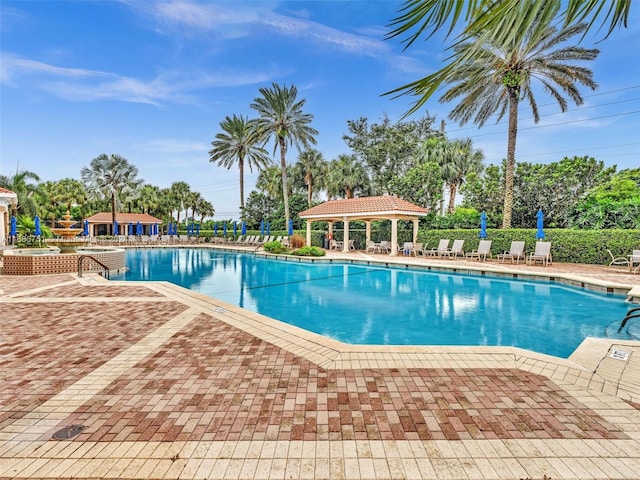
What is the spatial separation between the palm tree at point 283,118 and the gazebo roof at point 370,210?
22.1 ft

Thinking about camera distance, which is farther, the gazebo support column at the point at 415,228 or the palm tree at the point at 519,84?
the gazebo support column at the point at 415,228

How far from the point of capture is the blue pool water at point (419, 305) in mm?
6453

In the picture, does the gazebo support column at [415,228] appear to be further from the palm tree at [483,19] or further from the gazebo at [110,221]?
the gazebo at [110,221]

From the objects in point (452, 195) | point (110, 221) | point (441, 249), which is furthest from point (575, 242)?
point (110, 221)

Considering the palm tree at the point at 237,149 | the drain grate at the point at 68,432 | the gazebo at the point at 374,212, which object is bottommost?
the drain grate at the point at 68,432

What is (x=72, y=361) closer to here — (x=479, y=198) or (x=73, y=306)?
(x=73, y=306)

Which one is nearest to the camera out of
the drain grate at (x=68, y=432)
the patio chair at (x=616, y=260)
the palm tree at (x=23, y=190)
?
the drain grate at (x=68, y=432)

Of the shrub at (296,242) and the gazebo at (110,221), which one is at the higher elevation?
the gazebo at (110,221)

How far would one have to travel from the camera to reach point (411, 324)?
7.23 metres

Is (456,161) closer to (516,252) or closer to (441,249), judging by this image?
(441,249)

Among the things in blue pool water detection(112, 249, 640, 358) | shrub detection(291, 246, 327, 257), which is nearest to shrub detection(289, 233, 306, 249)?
shrub detection(291, 246, 327, 257)

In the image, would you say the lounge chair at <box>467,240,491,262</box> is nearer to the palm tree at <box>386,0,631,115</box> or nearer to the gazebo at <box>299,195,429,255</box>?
the gazebo at <box>299,195,429,255</box>

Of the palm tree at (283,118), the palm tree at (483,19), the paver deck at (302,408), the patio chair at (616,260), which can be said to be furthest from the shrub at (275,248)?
the palm tree at (483,19)

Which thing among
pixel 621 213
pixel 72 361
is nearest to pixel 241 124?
pixel 621 213
